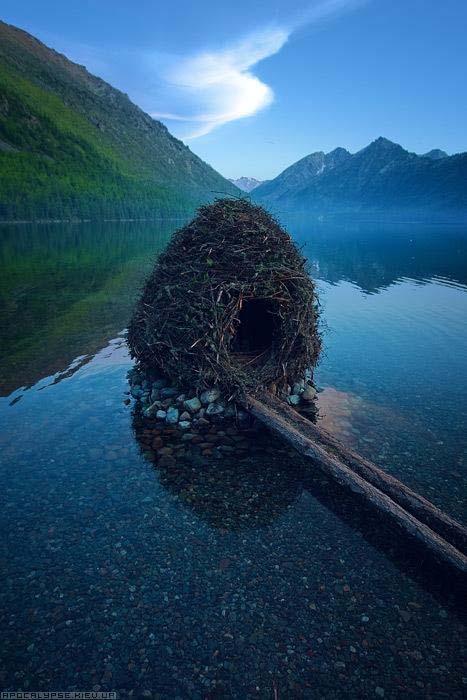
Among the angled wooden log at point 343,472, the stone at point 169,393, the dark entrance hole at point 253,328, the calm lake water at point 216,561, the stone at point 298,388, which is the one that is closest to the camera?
the calm lake water at point 216,561

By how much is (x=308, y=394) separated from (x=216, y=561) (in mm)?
7391

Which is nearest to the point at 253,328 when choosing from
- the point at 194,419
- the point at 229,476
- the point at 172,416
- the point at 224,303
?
the point at 224,303

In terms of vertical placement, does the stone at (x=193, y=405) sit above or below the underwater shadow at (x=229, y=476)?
above

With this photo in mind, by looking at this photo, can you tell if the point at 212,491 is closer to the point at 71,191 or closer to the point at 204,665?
the point at 204,665

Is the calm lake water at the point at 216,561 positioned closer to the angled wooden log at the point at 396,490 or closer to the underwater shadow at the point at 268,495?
the underwater shadow at the point at 268,495

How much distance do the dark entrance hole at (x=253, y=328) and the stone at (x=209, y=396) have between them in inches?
137

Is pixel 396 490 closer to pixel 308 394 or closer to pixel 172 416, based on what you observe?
pixel 308 394

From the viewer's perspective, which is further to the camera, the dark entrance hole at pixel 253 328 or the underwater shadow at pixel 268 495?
the dark entrance hole at pixel 253 328

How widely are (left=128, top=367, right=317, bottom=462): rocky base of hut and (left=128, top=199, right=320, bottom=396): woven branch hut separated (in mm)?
462

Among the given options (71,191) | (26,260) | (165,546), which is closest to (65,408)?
(165,546)

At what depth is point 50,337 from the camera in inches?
778

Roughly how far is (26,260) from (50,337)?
35.7 m

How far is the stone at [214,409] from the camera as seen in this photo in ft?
38.2

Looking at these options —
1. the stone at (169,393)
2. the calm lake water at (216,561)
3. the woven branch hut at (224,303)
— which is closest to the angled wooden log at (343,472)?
the calm lake water at (216,561)
